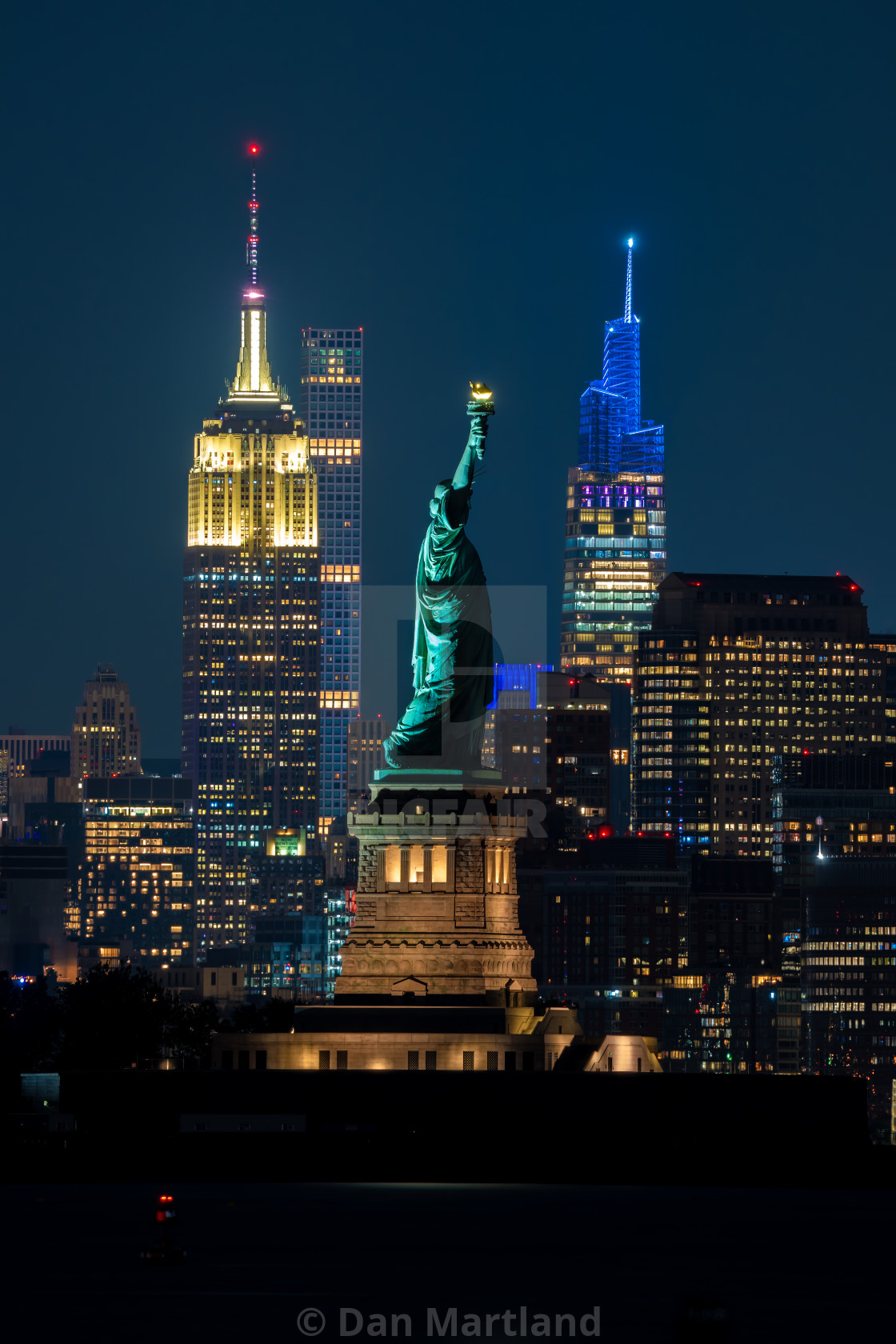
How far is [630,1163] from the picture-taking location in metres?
90.1

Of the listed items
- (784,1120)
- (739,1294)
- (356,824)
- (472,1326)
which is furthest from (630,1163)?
(472,1326)

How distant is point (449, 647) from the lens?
102125 mm

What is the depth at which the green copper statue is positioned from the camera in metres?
102

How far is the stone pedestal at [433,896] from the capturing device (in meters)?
98.6
